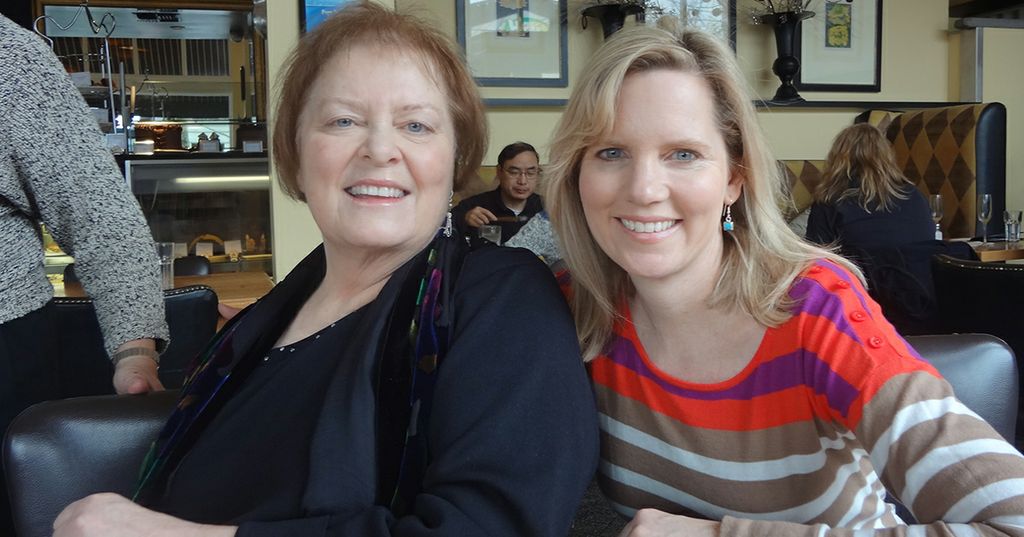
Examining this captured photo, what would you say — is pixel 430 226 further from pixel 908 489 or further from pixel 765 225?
pixel 908 489

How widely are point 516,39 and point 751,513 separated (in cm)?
500

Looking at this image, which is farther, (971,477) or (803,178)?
(803,178)

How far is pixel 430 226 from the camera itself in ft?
4.31

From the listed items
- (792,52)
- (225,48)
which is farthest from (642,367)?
(225,48)

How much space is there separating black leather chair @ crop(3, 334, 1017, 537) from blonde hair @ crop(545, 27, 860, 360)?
0.90 ft

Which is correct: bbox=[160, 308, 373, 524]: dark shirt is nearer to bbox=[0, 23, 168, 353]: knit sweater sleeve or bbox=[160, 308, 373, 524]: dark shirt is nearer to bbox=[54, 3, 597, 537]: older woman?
bbox=[54, 3, 597, 537]: older woman

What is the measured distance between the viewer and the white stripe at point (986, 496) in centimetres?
87

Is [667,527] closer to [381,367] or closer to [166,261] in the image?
[381,367]

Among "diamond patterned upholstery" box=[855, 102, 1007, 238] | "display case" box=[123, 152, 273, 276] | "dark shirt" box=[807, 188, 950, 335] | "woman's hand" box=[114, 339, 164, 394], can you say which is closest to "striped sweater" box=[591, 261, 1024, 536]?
"woman's hand" box=[114, 339, 164, 394]

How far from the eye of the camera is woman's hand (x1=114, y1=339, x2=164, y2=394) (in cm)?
158

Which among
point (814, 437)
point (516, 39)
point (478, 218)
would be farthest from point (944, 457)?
point (516, 39)

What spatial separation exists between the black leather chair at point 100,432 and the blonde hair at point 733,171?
0.28 meters

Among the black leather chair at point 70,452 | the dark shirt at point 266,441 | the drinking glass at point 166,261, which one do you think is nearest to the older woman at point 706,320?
the dark shirt at point 266,441

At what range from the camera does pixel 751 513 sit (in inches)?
44.4
